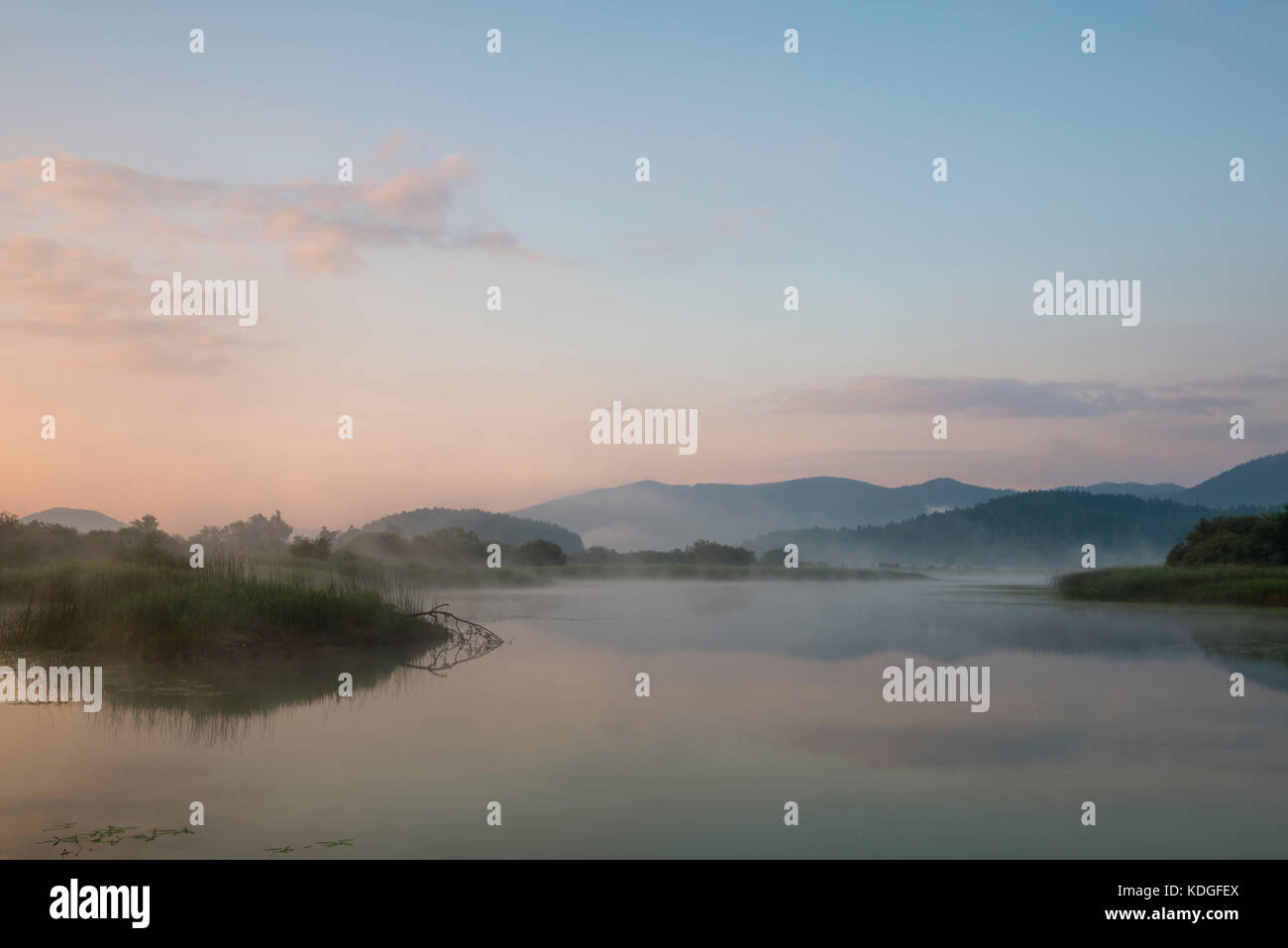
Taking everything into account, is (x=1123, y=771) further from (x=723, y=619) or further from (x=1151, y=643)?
(x=723, y=619)

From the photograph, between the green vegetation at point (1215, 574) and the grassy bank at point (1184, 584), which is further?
the green vegetation at point (1215, 574)

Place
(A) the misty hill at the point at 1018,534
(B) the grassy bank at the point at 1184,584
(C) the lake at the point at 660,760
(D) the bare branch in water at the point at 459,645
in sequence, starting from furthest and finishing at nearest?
1. (A) the misty hill at the point at 1018,534
2. (B) the grassy bank at the point at 1184,584
3. (D) the bare branch in water at the point at 459,645
4. (C) the lake at the point at 660,760

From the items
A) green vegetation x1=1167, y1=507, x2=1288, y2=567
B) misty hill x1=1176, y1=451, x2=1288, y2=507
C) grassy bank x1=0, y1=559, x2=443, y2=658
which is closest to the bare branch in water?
grassy bank x1=0, y1=559, x2=443, y2=658

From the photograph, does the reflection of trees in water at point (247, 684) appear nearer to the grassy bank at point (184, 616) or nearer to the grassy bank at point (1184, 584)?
the grassy bank at point (184, 616)

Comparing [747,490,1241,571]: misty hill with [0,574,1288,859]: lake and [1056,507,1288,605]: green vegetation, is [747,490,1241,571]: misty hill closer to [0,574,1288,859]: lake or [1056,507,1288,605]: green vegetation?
[1056,507,1288,605]: green vegetation

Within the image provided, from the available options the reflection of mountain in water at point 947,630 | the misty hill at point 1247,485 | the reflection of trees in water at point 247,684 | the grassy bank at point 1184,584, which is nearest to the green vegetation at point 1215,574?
the grassy bank at point 1184,584

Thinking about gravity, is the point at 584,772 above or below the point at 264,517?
below
